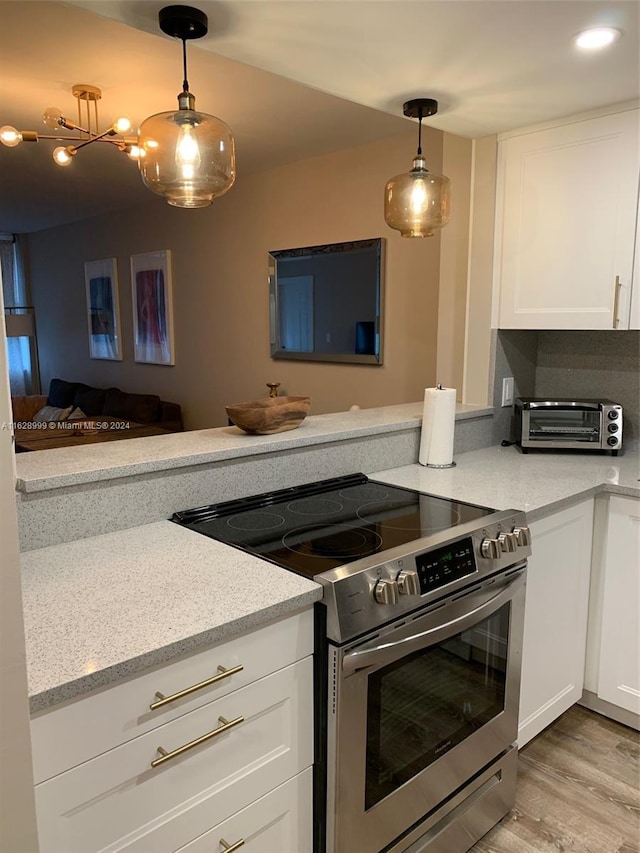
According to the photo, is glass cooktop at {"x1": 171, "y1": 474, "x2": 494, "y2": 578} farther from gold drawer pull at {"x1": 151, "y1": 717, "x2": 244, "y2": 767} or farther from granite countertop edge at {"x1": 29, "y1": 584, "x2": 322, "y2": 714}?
gold drawer pull at {"x1": 151, "y1": 717, "x2": 244, "y2": 767}

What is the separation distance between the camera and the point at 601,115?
2.22m

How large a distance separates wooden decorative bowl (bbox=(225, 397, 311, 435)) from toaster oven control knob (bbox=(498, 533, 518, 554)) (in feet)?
2.55

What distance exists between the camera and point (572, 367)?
2789mm

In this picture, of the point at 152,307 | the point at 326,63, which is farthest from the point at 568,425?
the point at 152,307

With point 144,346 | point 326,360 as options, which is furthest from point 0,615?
point 144,346

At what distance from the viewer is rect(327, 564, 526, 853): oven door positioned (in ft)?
4.39

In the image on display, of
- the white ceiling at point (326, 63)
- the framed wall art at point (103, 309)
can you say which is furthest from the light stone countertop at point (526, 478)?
the framed wall art at point (103, 309)

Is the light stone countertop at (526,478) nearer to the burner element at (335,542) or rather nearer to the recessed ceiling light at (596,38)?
the burner element at (335,542)

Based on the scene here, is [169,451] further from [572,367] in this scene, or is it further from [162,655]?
[572,367]

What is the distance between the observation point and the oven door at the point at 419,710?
52.7 inches

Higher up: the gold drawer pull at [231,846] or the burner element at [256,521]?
the burner element at [256,521]

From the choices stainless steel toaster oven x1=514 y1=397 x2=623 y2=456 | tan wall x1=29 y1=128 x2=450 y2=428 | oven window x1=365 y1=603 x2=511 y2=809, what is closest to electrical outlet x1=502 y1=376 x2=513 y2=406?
stainless steel toaster oven x1=514 y1=397 x2=623 y2=456

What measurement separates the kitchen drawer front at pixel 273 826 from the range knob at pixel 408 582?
1.47ft

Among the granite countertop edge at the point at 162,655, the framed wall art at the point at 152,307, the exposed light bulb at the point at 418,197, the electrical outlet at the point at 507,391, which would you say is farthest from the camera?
the framed wall art at the point at 152,307
